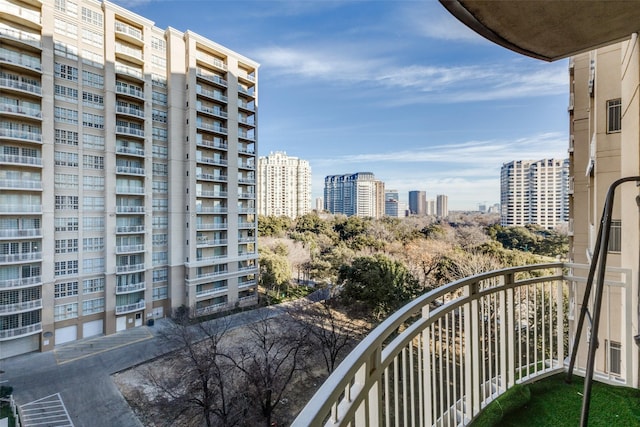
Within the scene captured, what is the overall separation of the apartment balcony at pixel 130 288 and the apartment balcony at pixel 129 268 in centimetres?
64

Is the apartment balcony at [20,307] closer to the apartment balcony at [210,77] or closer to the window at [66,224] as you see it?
the window at [66,224]

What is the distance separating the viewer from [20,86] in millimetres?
11289

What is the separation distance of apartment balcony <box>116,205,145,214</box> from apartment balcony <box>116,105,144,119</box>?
4.21 m

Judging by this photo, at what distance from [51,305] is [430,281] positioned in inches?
660

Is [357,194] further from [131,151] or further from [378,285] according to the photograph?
[131,151]

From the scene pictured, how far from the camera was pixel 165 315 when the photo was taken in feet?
49.3

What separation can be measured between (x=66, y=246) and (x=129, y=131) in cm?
557

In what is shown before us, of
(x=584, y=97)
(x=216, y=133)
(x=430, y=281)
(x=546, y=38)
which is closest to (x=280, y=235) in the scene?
(x=216, y=133)

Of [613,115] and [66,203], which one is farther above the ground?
[613,115]

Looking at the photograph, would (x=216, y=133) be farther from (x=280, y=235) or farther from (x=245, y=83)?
(x=280, y=235)

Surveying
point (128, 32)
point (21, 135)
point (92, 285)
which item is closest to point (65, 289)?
point (92, 285)

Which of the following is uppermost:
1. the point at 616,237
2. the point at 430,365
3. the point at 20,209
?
the point at 20,209

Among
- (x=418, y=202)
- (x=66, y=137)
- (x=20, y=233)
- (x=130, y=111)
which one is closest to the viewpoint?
(x=20, y=233)

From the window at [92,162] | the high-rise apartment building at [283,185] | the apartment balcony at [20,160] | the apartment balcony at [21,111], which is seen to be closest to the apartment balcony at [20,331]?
the apartment balcony at [20,160]
